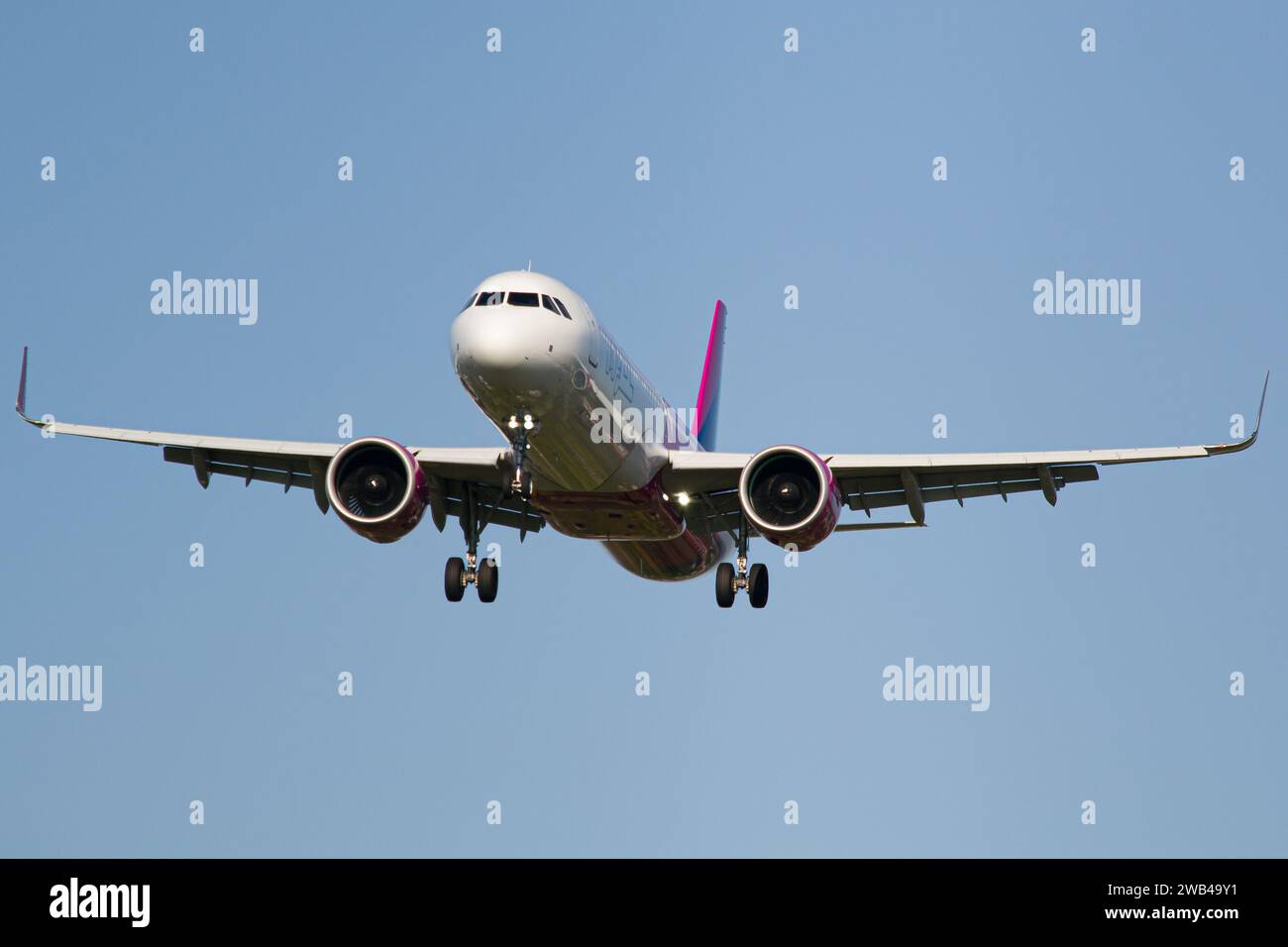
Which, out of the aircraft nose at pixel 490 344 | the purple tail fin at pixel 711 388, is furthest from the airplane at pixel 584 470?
the purple tail fin at pixel 711 388

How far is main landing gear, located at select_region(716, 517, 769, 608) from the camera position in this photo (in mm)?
38344

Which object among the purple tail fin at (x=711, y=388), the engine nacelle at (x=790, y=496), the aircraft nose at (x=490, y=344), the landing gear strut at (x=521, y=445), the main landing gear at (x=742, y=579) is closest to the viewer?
the aircraft nose at (x=490, y=344)

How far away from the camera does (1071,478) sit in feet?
121

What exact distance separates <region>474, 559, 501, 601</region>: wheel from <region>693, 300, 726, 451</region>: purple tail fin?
12.2 metres

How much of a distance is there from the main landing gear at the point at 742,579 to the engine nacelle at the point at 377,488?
21.8ft

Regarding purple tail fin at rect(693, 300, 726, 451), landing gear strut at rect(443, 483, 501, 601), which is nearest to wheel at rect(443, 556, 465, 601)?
landing gear strut at rect(443, 483, 501, 601)

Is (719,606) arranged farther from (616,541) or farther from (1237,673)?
(1237,673)

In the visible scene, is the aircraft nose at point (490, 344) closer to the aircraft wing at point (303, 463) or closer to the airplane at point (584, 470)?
the airplane at point (584, 470)

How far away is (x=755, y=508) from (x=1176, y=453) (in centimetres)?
A: 784

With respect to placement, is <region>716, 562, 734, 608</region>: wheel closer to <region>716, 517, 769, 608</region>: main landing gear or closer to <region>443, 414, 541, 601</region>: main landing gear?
<region>716, 517, 769, 608</region>: main landing gear

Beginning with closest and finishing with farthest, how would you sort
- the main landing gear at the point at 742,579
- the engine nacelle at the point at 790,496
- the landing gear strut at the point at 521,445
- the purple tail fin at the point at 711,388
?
the landing gear strut at the point at 521,445 → the engine nacelle at the point at 790,496 → the main landing gear at the point at 742,579 → the purple tail fin at the point at 711,388

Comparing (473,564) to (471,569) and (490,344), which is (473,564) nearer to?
(471,569)

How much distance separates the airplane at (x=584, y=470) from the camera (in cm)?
3212

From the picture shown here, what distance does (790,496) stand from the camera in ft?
117
